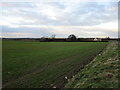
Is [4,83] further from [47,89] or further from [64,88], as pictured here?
[64,88]

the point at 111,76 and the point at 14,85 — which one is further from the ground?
the point at 111,76

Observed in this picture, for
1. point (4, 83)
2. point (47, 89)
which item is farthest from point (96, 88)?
point (4, 83)

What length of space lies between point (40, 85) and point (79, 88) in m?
2.18

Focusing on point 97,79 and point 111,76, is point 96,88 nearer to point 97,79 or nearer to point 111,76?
point 97,79

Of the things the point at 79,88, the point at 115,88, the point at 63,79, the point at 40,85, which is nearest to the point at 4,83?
the point at 40,85

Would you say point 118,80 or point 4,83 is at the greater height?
point 118,80

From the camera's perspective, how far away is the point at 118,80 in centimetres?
699

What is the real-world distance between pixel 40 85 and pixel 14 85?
4.76 feet

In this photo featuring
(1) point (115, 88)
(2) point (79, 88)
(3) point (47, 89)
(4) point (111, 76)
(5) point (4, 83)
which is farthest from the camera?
(5) point (4, 83)

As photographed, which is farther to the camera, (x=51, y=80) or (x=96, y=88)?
(x=51, y=80)

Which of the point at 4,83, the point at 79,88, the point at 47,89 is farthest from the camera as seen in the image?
the point at 4,83

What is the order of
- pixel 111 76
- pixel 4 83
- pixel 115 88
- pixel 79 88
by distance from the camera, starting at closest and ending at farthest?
pixel 115 88 < pixel 79 88 < pixel 111 76 < pixel 4 83

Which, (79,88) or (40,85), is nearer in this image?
(79,88)

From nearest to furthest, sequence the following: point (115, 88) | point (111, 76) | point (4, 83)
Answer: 1. point (115, 88)
2. point (111, 76)
3. point (4, 83)
